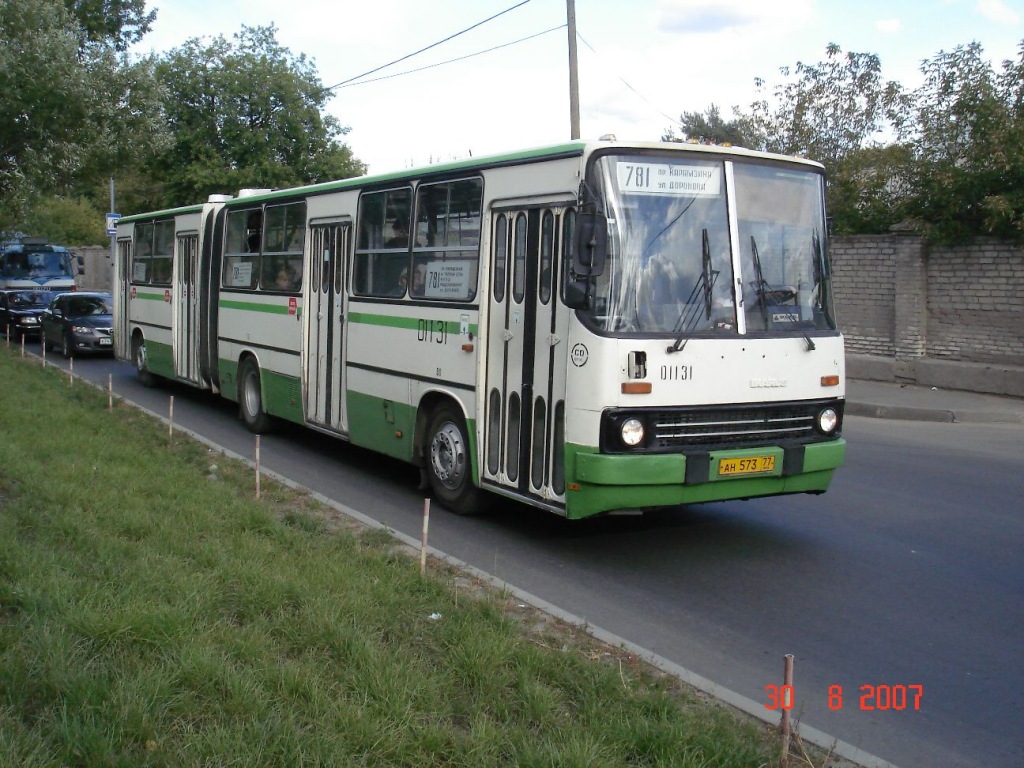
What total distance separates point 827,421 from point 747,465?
92 cm

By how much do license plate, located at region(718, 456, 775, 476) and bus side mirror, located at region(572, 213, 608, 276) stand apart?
5.22ft

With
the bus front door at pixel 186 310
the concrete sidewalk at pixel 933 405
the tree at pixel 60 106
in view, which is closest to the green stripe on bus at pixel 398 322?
the bus front door at pixel 186 310

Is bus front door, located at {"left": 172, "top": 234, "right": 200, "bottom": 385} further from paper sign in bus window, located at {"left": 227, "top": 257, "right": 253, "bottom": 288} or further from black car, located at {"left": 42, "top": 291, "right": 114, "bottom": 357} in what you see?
black car, located at {"left": 42, "top": 291, "right": 114, "bottom": 357}

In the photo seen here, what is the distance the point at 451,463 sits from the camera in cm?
885

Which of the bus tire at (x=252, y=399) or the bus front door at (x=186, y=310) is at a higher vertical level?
the bus front door at (x=186, y=310)

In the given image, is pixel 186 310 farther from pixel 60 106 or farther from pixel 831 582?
pixel 831 582

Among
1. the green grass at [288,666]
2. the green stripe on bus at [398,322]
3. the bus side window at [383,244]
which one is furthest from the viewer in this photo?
the bus side window at [383,244]

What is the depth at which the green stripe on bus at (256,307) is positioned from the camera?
475 inches

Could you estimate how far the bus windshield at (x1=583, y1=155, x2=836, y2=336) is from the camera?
7.05 metres

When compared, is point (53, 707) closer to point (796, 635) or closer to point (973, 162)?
point (796, 635)

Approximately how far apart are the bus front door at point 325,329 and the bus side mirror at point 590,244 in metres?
4.46

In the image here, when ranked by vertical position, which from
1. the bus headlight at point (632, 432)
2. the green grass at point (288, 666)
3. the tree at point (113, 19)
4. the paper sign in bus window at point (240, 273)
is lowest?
the green grass at point (288, 666)

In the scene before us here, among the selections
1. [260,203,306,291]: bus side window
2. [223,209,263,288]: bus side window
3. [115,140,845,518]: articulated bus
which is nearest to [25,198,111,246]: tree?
[223,209,263,288]: bus side window

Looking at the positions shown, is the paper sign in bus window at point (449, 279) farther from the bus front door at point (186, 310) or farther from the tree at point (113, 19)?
the tree at point (113, 19)
